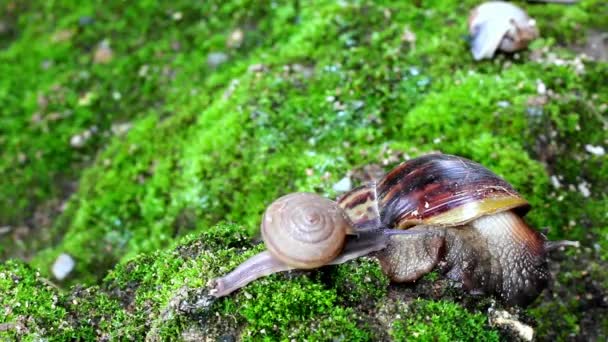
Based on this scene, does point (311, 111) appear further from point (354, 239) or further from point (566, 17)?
point (566, 17)

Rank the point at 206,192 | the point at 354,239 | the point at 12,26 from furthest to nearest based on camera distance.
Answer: the point at 12,26, the point at 206,192, the point at 354,239

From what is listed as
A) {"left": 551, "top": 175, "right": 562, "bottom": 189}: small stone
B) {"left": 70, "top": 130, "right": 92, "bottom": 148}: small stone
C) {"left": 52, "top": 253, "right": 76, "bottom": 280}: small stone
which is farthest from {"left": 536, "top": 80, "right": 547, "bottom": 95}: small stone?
{"left": 70, "top": 130, "right": 92, "bottom": 148}: small stone

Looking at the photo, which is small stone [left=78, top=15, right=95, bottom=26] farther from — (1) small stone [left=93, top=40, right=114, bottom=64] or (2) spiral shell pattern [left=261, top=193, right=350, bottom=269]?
(2) spiral shell pattern [left=261, top=193, right=350, bottom=269]

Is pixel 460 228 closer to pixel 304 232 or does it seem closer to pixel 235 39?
pixel 304 232

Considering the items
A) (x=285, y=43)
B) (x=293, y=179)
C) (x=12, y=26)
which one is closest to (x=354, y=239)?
(x=293, y=179)

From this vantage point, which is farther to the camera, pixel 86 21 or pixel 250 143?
pixel 86 21

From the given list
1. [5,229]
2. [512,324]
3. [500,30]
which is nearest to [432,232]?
[512,324]

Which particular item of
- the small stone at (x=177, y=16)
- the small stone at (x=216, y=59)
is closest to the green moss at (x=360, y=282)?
the small stone at (x=216, y=59)
